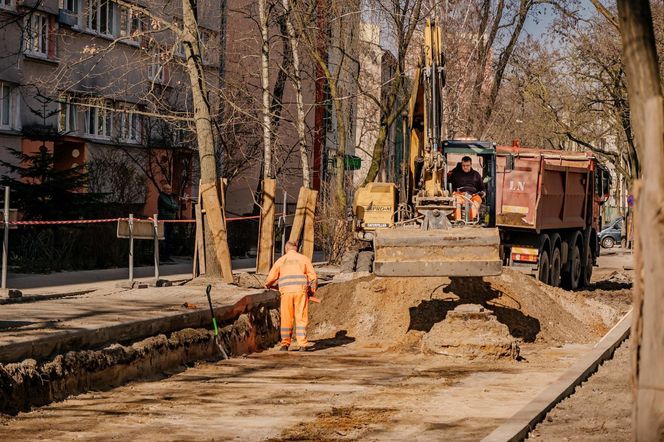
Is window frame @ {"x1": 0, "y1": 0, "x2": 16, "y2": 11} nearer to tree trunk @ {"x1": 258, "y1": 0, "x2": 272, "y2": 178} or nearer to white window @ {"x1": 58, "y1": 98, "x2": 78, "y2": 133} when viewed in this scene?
white window @ {"x1": 58, "y1": 98, "x2": 78, "y2": 133}

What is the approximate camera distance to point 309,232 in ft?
80.4

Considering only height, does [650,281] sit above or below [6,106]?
below

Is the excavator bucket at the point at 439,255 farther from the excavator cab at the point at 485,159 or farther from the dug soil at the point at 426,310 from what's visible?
the excavator cab at the point at 485,159

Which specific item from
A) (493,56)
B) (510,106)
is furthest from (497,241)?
(510,106)

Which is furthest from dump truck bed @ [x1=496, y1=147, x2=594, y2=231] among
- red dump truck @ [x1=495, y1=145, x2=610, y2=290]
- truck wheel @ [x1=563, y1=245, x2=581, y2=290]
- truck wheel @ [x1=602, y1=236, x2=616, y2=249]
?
truck wheel @ [x1=602, y1=236, x2=616, y2=249]

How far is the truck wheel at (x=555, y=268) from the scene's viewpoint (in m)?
27.8

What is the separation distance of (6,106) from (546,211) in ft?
47.6

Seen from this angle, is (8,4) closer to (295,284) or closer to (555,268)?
(555,268)

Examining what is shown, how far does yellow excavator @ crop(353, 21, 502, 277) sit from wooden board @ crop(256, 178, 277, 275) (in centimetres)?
231

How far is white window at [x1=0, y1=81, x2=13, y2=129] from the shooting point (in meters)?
32.0

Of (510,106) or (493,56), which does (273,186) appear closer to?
(493,56)

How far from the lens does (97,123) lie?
36.9 meters

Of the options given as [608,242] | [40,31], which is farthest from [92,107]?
[608,242]

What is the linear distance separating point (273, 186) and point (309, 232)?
1700mm
